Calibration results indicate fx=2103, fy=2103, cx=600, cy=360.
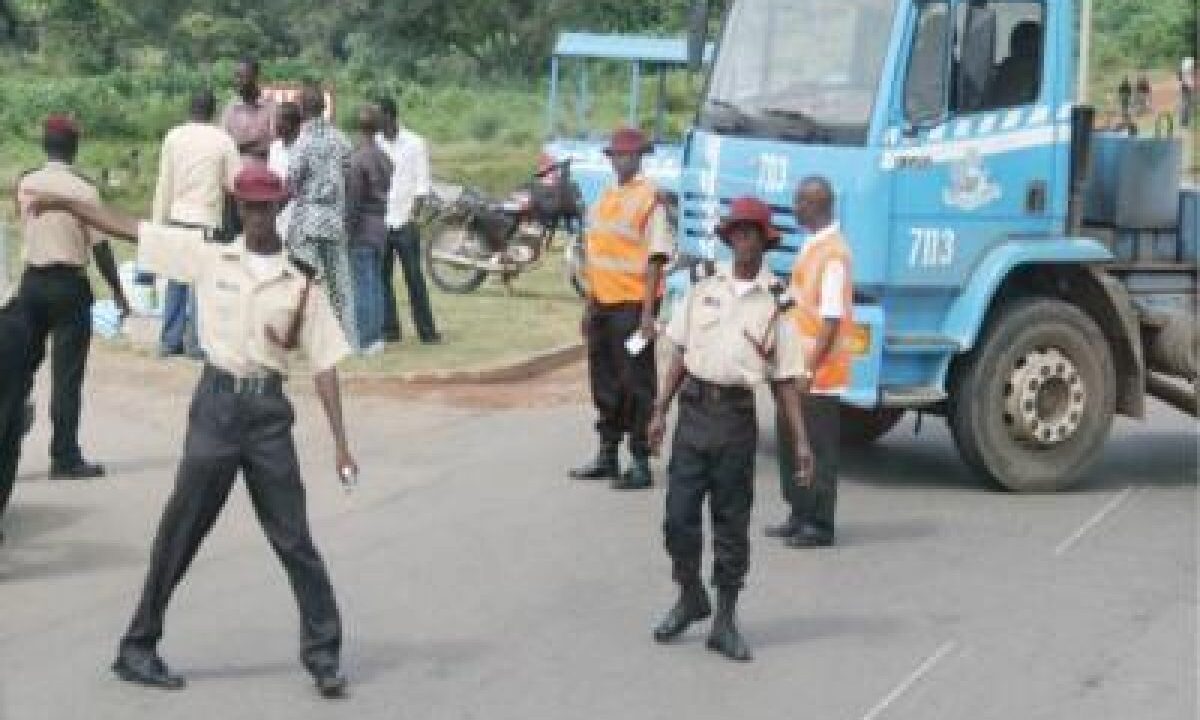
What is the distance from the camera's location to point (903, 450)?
40.4 ft

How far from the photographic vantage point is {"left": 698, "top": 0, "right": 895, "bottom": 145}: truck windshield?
10422 millimetres

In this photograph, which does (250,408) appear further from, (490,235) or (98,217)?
(490,235)

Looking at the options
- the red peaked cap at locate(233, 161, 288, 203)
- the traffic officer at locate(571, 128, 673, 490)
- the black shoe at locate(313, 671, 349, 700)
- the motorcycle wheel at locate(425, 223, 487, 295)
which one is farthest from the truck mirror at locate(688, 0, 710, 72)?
the motorcycle wheel at locate(425, 223, 487, 295)

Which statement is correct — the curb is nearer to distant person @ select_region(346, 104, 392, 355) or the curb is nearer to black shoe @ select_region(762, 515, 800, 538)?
distant person @ select_region(346, 104, 392, 355)

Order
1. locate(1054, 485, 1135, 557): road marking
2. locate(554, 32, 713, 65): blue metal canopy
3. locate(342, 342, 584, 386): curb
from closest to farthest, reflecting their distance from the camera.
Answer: locate(1054, 485, 1135, 557): road marking
locate(342, 342, 584, 386): curb
locate(554, 32, 713, 65): blue metal canopy

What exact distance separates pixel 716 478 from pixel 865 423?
456 cm

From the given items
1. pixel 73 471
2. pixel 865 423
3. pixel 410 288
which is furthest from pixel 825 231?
pixel 410 288

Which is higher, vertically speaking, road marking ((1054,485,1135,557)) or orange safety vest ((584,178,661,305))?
orange safety vest ((584,178,661,305))

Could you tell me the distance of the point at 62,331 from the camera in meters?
10.4

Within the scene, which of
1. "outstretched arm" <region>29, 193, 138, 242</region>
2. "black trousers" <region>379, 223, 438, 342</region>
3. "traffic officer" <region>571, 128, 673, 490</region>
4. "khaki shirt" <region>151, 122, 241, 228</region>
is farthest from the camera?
"black trousers" <region>379, 223, 438, 342</region>

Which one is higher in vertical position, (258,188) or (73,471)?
(258,188)

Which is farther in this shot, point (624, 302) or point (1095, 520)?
point (624, 302)

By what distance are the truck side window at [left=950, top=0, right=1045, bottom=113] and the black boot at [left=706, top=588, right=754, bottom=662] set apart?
3799mm

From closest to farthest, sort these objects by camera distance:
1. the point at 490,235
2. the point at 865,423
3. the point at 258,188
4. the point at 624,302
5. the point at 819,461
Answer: the point at 258,188 → the point at 819,461 → the point at 624,302 → the point at 865,423 → the point at 490,235
